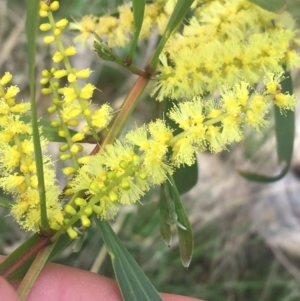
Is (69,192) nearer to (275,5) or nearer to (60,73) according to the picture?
(60,73)

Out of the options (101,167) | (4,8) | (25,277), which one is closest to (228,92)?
(101,167)

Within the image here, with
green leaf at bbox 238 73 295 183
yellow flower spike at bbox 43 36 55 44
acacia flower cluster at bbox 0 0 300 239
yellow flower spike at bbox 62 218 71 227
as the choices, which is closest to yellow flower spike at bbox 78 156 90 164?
acacia flower cluster at bbox 0 0 300 239

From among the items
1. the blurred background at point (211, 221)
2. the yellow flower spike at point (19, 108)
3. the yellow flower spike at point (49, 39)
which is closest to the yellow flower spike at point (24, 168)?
the yellow flower spike at point (19, 108)

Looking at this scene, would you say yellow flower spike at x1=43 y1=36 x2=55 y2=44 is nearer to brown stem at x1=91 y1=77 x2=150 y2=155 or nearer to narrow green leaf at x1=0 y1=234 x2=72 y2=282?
brown stem at x1=91 y1=77 x2=150 y2=155

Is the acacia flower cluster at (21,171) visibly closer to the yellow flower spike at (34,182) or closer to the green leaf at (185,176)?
the yellow flower spike at (34,182)

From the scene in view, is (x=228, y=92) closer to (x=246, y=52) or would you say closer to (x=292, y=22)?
(x=246, y=52)

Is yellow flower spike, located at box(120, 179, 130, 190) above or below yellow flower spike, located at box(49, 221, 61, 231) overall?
above
